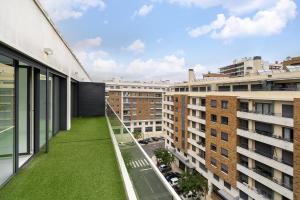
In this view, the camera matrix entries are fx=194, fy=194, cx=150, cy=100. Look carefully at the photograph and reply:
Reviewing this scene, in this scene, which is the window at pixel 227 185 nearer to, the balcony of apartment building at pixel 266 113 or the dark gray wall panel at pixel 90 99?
the balcony of apartment building at pixel 266 113

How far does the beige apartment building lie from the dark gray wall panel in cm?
4197

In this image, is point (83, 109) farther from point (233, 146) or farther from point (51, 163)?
point (233, 146)

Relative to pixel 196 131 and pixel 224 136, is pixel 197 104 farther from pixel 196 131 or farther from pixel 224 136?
pixel 224 136

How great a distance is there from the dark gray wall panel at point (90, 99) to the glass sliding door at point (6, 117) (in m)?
12.6

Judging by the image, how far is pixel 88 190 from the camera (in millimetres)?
4203

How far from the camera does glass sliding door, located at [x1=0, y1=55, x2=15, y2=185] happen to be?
14.5ft

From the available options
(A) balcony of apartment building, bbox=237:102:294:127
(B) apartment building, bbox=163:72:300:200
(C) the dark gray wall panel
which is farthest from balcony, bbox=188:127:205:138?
(C) the dark gray wall panel

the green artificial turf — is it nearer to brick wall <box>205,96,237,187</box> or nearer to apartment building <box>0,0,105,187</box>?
apartment building <box>0,0,105,187</box>

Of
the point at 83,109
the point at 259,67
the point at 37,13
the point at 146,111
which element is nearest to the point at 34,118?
the point at 37,13

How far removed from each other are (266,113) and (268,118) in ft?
3.02

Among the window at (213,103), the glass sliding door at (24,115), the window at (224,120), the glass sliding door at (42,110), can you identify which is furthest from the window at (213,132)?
the glass sliding door at (24,115)

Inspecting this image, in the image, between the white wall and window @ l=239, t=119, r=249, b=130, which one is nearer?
the white wall

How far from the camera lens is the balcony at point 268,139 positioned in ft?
51.3

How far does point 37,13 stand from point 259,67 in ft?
107
